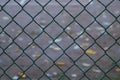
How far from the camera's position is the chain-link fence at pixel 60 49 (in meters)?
4.18

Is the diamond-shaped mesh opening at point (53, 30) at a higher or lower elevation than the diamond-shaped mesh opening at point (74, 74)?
higher

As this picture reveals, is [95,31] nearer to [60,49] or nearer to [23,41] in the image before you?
[60,49]

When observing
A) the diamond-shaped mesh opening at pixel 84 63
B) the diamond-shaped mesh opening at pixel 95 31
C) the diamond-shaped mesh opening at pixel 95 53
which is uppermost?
the diamond-shaped mesh opening at pixel 95 31

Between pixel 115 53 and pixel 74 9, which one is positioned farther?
pixel 74 9

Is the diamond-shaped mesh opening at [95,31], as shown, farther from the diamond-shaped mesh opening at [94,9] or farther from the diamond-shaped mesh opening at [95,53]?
the diamond-shaped mesh opening at [94,9]

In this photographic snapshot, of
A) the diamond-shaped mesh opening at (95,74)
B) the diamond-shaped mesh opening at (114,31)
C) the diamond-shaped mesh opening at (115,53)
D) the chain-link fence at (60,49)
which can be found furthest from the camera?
the diamond-shaped mesh opening at (114,31)

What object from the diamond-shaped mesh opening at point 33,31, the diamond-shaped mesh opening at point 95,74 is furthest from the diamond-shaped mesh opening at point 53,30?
the diamond-shaped mesh opening at point 95,74

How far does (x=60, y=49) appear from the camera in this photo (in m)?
6.05

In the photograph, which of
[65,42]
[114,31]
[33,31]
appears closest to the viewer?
[65,42]

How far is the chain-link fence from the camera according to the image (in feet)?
13.7

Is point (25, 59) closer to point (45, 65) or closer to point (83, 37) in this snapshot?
point (45, 65)

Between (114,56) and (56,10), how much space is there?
106 inches

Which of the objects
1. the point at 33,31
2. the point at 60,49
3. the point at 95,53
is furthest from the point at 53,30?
the point at 95,53

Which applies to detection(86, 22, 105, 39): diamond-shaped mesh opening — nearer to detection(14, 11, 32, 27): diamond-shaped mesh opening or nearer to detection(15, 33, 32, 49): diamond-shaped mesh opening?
detection(15, 33, 32, 49): diamond-shaped mesh opening
